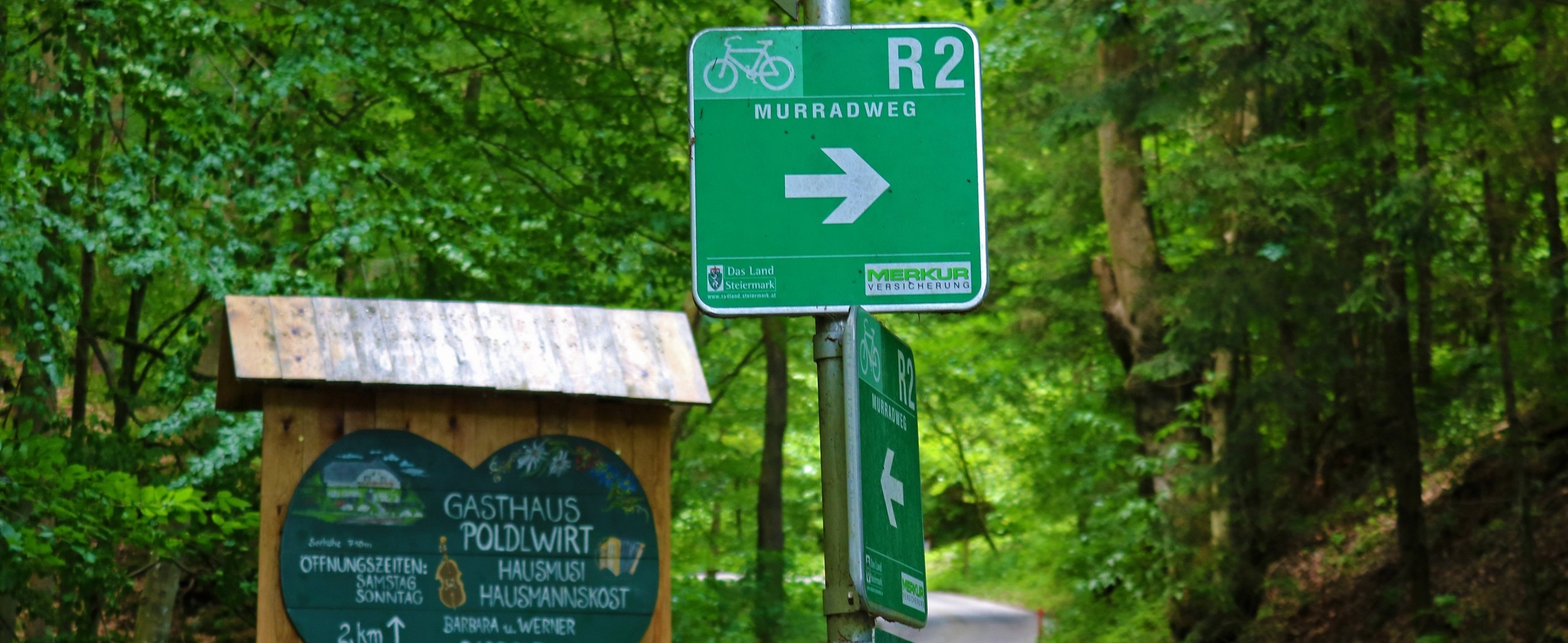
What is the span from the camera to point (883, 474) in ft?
8.66

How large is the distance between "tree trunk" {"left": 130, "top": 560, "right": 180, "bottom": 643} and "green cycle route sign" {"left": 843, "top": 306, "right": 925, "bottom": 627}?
8.95 meters

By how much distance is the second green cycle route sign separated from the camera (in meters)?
2.93

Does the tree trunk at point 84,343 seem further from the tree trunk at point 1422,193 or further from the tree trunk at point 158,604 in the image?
the tree trunk at point 1422,193

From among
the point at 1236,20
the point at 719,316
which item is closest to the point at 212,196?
the point at 719,316

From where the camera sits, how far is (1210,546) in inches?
655

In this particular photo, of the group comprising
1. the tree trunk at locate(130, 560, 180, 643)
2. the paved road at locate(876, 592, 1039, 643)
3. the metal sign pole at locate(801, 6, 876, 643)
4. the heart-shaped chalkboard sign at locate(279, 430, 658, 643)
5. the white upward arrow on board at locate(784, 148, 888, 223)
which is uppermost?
the white upward arrow on board at locate(784, 148, 888, 223)

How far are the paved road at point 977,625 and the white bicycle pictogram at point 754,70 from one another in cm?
1972

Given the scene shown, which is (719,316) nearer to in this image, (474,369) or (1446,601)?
(474,369)

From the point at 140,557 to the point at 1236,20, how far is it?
12235 millimetres

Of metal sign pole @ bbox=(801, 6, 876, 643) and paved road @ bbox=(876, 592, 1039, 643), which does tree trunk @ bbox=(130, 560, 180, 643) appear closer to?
metal sign pole @ bbox=(801, 6, 876, 643)

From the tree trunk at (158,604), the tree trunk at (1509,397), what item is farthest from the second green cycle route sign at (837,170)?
the tree trunk at (1509,397)

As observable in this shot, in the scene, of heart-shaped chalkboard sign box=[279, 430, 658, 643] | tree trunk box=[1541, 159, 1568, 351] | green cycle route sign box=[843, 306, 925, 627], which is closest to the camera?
green cycle route sign box=[843, 306, 925, 627]

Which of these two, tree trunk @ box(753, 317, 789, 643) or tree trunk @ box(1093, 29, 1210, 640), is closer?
tree trunk @ box(1093, 29, 1210, 640)

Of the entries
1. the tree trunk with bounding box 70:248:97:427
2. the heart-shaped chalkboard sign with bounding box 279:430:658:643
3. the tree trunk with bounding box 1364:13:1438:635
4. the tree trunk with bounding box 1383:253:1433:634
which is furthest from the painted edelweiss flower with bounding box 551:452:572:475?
the tree trunk with bounding box 1383:253:1433:634
